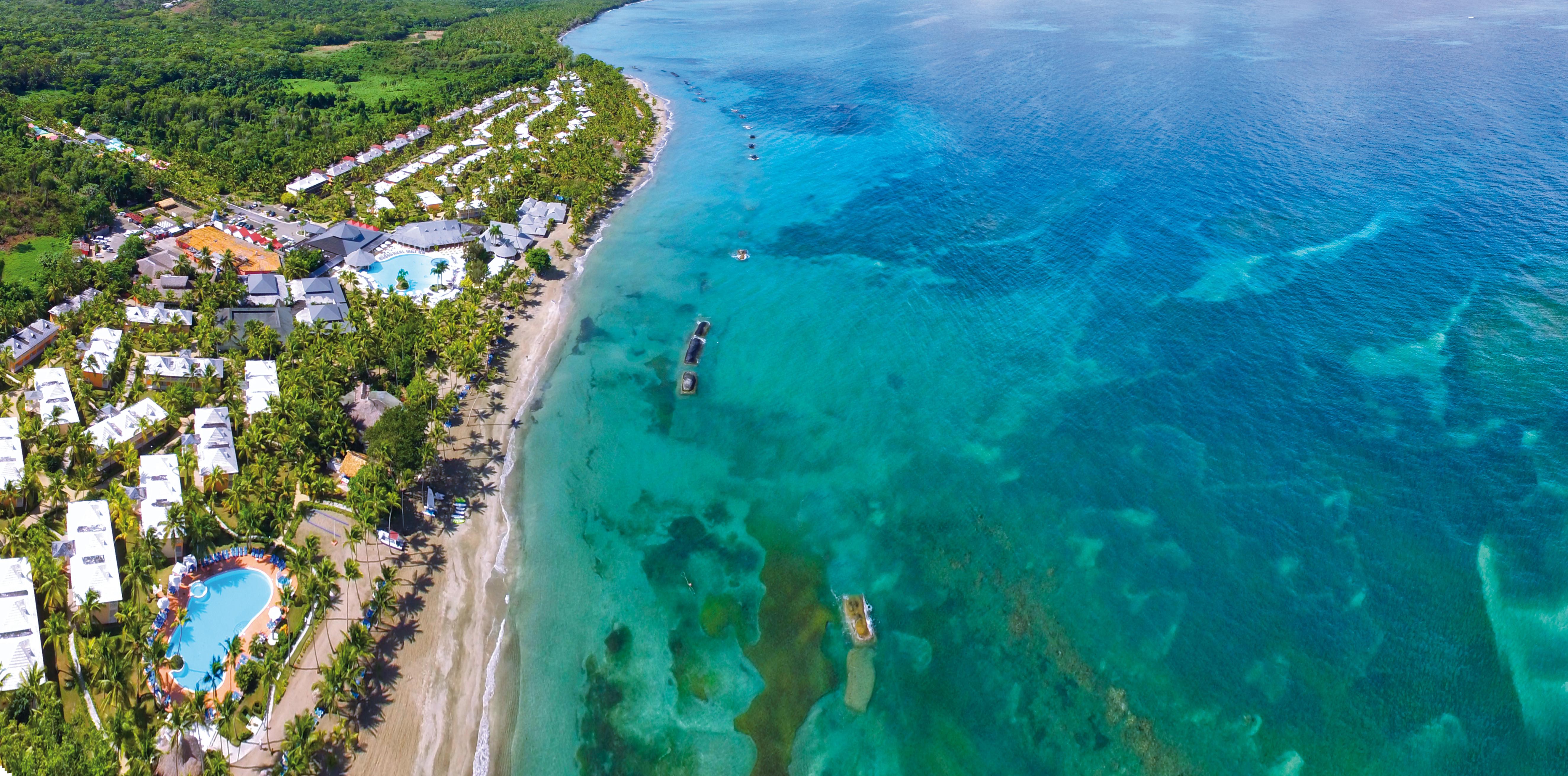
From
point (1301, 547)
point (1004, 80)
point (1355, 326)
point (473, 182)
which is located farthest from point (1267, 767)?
point (1004, 80)

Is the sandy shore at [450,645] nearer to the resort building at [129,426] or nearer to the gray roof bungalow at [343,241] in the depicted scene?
the resort building at [129,426]

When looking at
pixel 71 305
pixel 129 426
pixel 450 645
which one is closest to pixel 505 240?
pixel 71 305

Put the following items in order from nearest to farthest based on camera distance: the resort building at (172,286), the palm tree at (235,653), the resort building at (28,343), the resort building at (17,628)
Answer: the resort building at (17,628), the palm tree at (235,653), the resort building at (28,343), the resort building at (172,286)

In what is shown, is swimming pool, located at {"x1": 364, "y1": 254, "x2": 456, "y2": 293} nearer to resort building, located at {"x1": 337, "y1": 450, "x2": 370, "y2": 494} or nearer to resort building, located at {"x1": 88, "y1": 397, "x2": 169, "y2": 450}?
resort building, located at {"x1": 88, "y1": 397, "x2": 169, "y2": 450}

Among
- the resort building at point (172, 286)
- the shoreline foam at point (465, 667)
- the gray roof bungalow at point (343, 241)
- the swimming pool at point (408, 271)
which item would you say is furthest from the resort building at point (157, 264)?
the shoreline foam at point (465, 667)

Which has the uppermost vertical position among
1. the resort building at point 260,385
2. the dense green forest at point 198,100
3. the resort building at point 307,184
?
the dense green forest at point 198,100

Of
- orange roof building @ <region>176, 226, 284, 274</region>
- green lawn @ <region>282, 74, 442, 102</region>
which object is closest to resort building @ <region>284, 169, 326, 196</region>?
orange roof building @ <region>176, 226, 284, 274</region>
